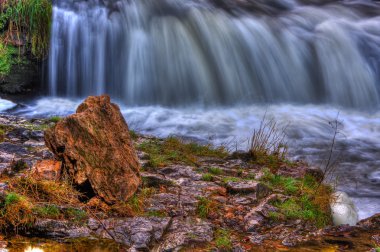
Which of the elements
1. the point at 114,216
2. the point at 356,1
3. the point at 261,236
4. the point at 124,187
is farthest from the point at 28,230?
the point at 356,1

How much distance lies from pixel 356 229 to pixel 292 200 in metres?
0.70

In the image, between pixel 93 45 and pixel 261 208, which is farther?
pixel 93 45

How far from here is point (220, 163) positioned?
6.34 m

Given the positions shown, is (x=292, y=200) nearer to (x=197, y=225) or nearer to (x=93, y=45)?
(x=197, y=225)

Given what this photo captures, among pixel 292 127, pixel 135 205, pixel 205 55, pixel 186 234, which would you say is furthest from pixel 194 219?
pixel 205 55

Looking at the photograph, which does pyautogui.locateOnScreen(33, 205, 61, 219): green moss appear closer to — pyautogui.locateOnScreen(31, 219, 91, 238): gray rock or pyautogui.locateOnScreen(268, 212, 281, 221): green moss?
pyautogui.locateOnScreen(31, 219, 91, 238): gray rock

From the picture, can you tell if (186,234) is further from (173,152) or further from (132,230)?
(173,152)

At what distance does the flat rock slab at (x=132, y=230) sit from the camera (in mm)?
3613

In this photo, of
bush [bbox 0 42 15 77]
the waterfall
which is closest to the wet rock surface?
bush [bbox 0 42 15 77]

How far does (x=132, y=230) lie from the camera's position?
3752mm

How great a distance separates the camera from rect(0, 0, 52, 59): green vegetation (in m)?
10.1

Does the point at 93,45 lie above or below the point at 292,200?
above

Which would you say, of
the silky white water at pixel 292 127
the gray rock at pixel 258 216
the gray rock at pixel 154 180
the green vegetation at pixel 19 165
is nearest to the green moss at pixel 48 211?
the green vegetation at pixel 19 165

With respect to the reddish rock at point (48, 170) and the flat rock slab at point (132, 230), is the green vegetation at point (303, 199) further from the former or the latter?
the reddish rock at point (48, 170)
